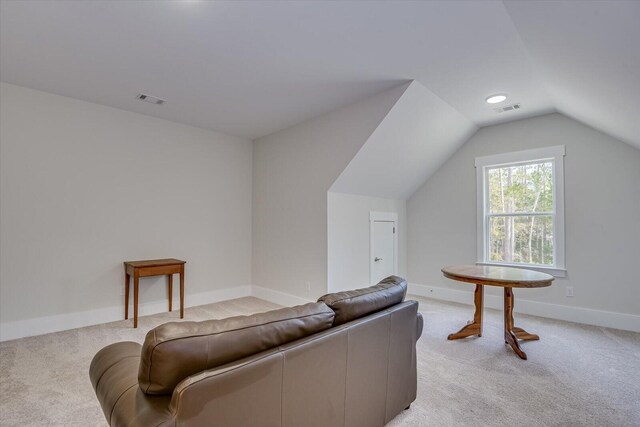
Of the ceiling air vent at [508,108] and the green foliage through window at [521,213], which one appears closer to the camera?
the ceiling air vent at [508,108]

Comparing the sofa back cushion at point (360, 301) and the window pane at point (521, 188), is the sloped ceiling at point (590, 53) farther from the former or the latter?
the sofa back cushion at point (360, 301)

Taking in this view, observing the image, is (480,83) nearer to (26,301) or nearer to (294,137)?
(294,137)

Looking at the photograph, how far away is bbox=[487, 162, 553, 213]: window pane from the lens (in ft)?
13.1

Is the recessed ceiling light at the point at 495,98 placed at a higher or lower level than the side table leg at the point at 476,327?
higher

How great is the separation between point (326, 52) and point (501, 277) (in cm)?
241

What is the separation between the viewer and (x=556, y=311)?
3.80m

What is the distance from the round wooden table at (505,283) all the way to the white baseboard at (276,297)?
1865 millimetres

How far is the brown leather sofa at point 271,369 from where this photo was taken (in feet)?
3.31

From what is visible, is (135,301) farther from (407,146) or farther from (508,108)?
(508,108)

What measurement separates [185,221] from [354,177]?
2354 mm

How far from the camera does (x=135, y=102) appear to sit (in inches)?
140

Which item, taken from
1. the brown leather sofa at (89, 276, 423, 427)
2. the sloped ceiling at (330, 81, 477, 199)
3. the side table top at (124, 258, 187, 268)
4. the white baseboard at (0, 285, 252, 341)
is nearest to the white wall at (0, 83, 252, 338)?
the white baseboard at (0, 285, 252, 341)

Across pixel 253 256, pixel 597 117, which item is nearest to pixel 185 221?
pixel 253 256

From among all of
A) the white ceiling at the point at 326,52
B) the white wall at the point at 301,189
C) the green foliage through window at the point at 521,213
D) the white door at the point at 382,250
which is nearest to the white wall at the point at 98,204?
the white ceiling at the point at 326,52
